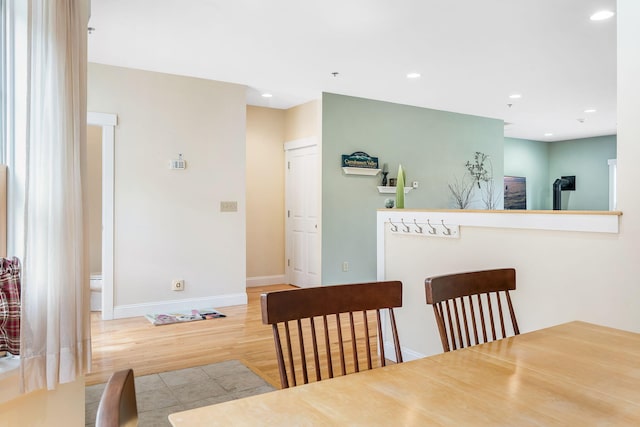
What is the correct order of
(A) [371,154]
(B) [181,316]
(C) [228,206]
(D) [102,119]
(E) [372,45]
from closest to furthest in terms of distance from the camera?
(E) [372,45]
(D) [102,119]
(B) [181,316]
(C) [228,206]
(A) [371,154]

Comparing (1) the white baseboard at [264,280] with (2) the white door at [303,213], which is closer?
(2) the white door at [303,213]

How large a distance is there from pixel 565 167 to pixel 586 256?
29.0 ft

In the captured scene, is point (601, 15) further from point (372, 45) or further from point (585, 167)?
point (585, 167)

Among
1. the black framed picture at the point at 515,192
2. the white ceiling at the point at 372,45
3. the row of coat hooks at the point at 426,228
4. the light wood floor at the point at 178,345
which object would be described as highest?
the white ceiling at the point at 372,45

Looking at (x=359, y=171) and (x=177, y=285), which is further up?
(x=359, y=171)

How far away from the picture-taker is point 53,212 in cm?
185

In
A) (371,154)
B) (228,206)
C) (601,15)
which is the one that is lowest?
(228,206)

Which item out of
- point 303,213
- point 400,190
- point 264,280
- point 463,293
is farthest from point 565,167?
point 463,293

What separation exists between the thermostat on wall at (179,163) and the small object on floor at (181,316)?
1.56m

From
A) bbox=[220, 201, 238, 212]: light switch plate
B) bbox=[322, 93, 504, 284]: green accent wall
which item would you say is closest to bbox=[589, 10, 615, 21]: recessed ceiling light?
bbox=[322, 93, 504, 284]: green accent wall

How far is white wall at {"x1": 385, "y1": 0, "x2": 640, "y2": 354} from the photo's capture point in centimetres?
205

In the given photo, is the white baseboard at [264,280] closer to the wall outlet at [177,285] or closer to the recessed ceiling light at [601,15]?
the wall outlet at [177,285]

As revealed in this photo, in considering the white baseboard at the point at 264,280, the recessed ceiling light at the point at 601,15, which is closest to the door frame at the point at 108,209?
the white baseboard at the point at 264,280

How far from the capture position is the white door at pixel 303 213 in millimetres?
6109
